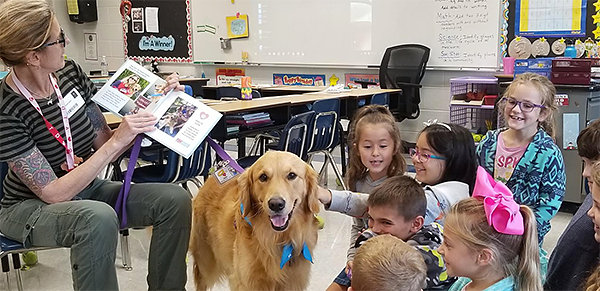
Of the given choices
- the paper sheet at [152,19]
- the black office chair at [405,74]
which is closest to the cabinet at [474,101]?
the black office chair at [405,74]

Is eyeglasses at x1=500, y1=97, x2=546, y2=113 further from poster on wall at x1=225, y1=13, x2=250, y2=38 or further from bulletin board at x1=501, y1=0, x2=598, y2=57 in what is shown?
poster on wall at x1=225, y1=13, x2=250, y2=38

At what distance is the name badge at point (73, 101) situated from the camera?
2.00 metres

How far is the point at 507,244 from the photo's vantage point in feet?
4.43

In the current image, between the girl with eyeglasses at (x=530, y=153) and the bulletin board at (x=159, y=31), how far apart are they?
19.4 feet

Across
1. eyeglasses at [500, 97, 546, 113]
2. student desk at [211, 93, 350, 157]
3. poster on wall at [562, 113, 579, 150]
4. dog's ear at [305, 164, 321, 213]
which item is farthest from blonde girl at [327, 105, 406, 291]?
poster on wall at [562, 113, 579, 150]

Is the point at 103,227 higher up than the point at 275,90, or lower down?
lower down

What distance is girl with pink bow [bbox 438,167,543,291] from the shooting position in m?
1.32

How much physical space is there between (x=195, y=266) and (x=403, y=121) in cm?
439

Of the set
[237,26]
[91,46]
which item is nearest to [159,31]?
[237,26]

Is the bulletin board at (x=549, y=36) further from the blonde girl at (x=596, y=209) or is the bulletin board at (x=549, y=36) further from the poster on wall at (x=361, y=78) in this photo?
the blonde girl at (x=596, y=209)

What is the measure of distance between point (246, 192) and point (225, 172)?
12.8 inches

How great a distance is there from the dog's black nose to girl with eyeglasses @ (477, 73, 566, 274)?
45.6 inches

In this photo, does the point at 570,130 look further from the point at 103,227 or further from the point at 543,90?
the point at 103,227

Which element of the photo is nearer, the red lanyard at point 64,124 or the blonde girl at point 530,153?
the red lanyard at point 64,124
